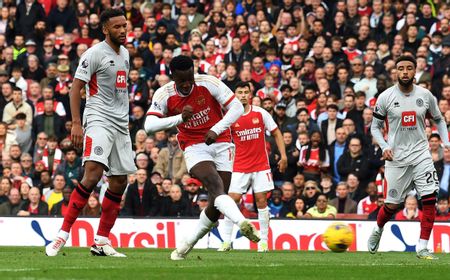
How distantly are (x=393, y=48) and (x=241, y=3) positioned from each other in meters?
5.45

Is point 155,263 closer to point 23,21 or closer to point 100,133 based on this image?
point 100,133

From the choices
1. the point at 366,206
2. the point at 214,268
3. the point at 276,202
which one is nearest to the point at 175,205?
the point at 276,202

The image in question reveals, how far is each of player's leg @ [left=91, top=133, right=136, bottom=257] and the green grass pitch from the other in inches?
12.5

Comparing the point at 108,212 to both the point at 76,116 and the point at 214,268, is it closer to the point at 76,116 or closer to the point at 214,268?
the point at 76,116

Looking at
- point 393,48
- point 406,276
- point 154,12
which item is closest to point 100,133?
point 406,276

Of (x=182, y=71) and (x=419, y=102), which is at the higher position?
(x=182, y=71)

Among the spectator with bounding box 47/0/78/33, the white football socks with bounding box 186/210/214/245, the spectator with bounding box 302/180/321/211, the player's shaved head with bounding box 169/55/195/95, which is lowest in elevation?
the white football socks with bounding box 186/210/214/245

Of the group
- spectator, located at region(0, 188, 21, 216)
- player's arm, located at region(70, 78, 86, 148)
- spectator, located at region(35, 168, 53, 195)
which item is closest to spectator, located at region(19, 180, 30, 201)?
spectator, located at region(0, 188, 21, 216)

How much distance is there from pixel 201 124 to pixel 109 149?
127 centimetres

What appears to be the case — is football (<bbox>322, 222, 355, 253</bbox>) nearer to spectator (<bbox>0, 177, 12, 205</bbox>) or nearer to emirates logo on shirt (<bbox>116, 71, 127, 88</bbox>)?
emirates logo on shirt (<bbox>116, 71, 127, 88</bbox>)

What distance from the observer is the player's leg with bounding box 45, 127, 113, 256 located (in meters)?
15.2

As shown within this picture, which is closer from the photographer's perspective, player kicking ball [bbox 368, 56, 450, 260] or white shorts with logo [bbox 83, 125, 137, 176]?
white shorts with logo [bbox 83, 125, 137, 176]

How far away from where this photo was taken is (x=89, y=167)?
1527 centimetres

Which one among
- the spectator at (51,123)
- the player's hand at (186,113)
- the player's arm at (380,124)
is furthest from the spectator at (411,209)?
the player's hand at (186,113)
